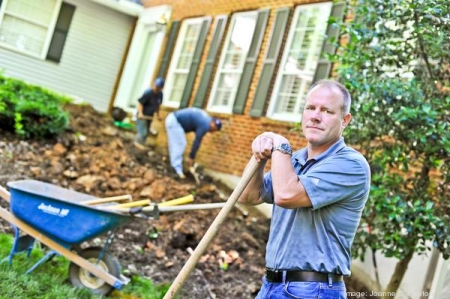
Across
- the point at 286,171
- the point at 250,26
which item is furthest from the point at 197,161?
the point at 286,171

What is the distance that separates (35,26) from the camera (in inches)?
600

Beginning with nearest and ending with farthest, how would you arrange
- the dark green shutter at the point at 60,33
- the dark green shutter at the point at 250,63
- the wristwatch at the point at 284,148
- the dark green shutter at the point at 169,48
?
the wristwatch at the point at 284,148, the dark green shutter at the point at 250,63, the dark green shutter at the point at 169,48, the dark green shutter at the point at 60,33

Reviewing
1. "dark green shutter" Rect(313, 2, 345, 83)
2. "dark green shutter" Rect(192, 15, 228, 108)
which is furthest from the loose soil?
"dark green shutter" Rect(313, 2, 345, 83)

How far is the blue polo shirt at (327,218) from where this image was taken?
8.42ft

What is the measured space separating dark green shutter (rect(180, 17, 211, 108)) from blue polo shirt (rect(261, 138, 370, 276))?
34.8ft

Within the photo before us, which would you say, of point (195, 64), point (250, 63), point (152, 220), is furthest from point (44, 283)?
point (195, 64)

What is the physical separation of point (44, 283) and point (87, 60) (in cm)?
1210

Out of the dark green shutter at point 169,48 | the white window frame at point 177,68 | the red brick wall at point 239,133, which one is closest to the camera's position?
the red brick wall at point 239,133

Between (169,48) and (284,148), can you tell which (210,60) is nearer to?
(169,48)

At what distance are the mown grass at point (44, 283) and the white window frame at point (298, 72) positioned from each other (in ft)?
16.1

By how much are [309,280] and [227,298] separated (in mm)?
3770

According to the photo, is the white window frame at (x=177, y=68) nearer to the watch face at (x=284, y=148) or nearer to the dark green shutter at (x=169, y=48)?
the dark green shutter at (x=169, y=48)

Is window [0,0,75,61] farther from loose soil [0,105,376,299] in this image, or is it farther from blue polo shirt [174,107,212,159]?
blue polo shirt [174,107,212,159]

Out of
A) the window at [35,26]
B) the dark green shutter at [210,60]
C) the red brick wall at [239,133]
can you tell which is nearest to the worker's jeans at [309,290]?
the red brick wall at [239,133]
